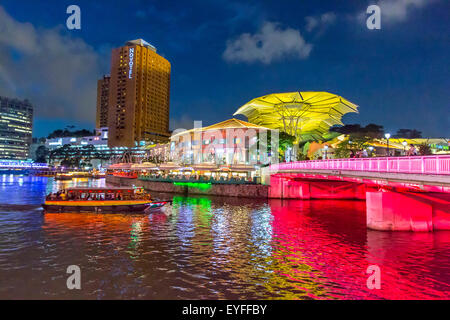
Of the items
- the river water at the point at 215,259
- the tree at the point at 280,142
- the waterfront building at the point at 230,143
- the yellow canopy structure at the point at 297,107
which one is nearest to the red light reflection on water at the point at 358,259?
the river water at the point at 215,259

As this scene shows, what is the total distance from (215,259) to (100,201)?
2225 cm

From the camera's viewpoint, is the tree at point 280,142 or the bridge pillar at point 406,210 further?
the tree at point 280,142

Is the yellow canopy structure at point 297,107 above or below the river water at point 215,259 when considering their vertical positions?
above

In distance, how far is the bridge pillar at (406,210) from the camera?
83.0 feet

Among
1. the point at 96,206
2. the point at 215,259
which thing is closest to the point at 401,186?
the point at 215,259

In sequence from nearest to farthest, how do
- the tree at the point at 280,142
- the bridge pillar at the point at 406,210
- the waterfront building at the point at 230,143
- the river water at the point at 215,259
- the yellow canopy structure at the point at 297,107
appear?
the river water at the point at 215,259, the bridge pillar at the point at 406,210, the yellow canopy structure at the point at 297,107, the tree at the point at 280,142, the waterfront building at the point at 230,143

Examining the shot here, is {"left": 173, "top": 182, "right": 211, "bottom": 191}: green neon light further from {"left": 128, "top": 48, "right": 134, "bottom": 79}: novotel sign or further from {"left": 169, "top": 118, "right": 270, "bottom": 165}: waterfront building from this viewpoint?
{"left": 128, "top": 48, "right": 134, "bottom": 79}: novotel sign

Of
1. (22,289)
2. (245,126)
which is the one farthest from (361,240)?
(245,126)

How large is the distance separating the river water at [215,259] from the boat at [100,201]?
407 cm

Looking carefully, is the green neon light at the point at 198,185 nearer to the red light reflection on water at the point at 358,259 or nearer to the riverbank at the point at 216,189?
the riverbank at the point at 216,189

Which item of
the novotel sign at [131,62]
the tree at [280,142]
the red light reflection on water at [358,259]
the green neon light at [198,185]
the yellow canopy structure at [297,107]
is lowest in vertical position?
the red light reflection on water at [358,259]

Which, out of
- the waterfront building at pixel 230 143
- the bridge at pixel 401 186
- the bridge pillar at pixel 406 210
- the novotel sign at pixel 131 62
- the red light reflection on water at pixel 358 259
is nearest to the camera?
the red light reflection on water at pixel 358 259

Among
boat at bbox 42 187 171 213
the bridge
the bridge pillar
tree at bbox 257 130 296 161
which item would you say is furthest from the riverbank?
the bridge pillar
